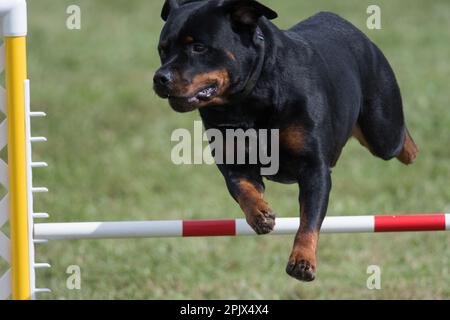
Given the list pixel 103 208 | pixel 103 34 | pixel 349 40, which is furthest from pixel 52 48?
pixel 349 40

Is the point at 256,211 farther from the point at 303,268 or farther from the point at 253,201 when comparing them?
the point at 303,268

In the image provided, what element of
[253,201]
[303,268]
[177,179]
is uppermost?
[177,179]

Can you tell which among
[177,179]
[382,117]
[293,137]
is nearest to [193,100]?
[293,137]

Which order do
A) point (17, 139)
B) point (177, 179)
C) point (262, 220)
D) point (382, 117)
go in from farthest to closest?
point (177, 179)
point (382, 117)
point (17, 139)
point (262, 220)

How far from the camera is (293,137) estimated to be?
4.38 meters

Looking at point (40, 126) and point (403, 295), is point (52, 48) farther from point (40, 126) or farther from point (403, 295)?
point (403, 295)

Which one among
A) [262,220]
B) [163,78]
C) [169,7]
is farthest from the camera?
[169,7]

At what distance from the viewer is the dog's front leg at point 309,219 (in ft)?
13.8

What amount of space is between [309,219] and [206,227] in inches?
26.3

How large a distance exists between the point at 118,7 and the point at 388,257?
8.77m

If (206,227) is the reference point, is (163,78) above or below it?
above

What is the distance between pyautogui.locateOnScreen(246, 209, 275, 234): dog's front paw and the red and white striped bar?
0.44 meters

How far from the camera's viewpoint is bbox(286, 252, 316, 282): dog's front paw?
419 centimetres

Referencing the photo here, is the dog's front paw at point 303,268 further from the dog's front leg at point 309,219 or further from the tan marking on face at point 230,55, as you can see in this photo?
the tan marking on face at point 230,55
